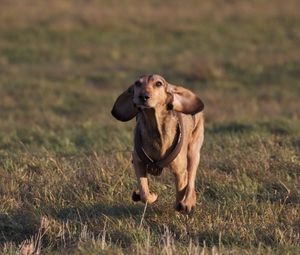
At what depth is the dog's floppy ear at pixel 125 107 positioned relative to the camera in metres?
6.36

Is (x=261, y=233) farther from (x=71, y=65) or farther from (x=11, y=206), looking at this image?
(x=71, y=65)

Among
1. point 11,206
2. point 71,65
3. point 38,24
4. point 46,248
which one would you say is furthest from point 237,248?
point 38,24

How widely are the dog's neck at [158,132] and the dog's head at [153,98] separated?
12 centimetres

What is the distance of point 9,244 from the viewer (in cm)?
622

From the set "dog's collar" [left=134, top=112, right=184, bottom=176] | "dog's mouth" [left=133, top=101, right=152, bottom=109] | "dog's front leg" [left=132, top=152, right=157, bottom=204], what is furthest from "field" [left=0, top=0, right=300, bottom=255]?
"dog's mouth" [left=133, top=101, right=152, bottom=109]

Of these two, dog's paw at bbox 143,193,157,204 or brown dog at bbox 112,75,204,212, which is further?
dog's paw at bbox 143,193,157,204

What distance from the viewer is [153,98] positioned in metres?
6.12

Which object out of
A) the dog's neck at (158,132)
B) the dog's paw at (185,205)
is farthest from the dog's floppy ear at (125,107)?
the dog's paw at (185,205)

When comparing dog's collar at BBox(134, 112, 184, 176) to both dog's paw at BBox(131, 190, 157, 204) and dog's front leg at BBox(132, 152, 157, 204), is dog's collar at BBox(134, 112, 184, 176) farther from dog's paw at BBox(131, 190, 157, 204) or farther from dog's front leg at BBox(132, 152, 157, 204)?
dog's paw at BBox(131, 190, 157, 204)

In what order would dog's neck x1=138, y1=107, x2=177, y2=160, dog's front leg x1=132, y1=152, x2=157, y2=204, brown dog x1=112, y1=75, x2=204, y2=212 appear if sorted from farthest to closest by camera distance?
dog's front leg x1=132, y1=152, x2=157, y2=204 → dog's neck x1=138, y1=107, x2=177, y2=160 → brown dog x1=112, y1=75, x2=204, y2=212

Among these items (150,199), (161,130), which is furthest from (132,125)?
(161,130)

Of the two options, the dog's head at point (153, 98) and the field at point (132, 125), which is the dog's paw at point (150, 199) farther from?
the dog's head at point (153, 98)

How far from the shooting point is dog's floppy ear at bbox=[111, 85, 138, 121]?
20.9ft

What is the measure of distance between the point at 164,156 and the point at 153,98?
572 millimetres
